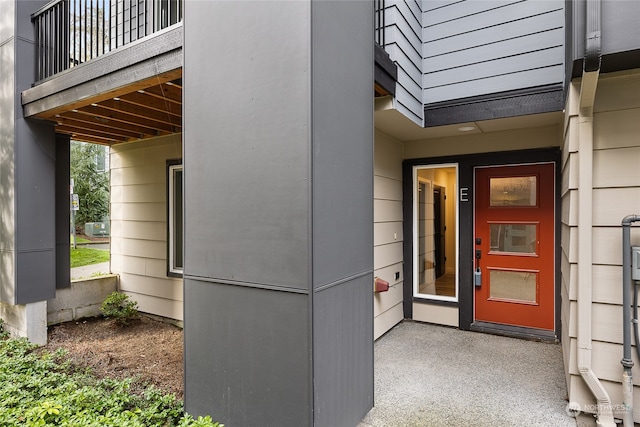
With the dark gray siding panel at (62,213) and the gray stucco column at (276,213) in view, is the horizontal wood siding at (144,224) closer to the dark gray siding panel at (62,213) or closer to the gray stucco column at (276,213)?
the dark gray siding panel at (62,213)

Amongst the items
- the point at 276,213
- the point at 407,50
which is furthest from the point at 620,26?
the point at 407,50

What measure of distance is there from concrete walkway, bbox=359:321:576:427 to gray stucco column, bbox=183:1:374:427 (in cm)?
Answer: 47

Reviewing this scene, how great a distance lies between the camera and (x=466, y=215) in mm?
4438

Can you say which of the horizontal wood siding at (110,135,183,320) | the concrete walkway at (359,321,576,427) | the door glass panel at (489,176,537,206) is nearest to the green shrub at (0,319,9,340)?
the horizontal wood siding at (110,135,183,320)

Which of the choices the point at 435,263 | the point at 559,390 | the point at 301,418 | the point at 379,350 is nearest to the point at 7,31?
the point at 301,418

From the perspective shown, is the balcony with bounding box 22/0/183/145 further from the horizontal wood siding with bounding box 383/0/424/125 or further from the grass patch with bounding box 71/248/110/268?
the grass patch with bounding box 71/248/110/268

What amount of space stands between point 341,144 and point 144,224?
3938 millimetres

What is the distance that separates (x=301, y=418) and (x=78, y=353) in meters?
3.16

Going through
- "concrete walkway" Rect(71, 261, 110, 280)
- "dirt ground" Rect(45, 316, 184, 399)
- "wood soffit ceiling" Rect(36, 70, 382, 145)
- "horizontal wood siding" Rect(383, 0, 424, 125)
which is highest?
"horizontal wood siding" Rect(383, 0, 424, 125)

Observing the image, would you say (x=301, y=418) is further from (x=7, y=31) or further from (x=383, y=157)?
(x=7, y=31)

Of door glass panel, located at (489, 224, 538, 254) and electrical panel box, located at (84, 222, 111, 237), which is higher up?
door glass panel, located at (489, 224, 538, 254)

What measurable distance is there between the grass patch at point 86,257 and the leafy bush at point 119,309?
217 inches

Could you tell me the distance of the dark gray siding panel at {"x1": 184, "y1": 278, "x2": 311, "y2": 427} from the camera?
193 centimetres

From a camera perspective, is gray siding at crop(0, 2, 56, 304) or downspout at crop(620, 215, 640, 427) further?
gray siding at crop(0, 2, 56, 304)
